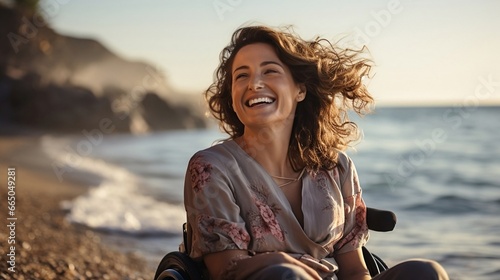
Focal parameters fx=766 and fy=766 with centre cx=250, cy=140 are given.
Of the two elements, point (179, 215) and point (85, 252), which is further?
point (179, 215)

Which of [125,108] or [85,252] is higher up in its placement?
[125,108]

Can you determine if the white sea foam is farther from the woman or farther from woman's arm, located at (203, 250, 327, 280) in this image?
woman's arm, located at (203, 250, 327, 280)

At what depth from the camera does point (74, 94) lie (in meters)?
21.7

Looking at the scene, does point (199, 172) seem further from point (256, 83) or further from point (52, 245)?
point (52, 245)

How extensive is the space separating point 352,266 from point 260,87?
32.2 inches

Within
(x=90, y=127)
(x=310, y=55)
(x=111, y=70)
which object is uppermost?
(x=111, y=70)

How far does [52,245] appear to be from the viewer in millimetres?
6129

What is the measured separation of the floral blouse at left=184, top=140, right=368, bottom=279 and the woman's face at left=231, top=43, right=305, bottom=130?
0.16 metres

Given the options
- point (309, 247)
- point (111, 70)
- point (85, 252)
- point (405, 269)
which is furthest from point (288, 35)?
point (111, 70)

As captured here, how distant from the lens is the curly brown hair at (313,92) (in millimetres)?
3135

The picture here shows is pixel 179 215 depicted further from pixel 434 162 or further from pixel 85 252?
pixel 434 162

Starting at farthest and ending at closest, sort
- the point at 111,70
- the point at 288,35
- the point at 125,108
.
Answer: the point at 111,70, the point at 125,108, the point at 288,35

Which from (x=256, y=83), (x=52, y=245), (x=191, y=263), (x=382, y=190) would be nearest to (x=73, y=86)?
(x=382, y=190)

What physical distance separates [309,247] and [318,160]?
43 cm
